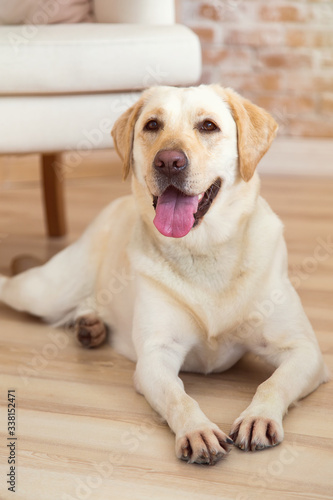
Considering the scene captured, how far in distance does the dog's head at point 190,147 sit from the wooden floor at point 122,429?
435mm

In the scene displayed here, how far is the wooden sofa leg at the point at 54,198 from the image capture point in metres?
3.00

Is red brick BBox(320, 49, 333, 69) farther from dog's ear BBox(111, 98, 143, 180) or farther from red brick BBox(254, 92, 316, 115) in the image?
dog's ear BBox(111, 98, 143, 180)

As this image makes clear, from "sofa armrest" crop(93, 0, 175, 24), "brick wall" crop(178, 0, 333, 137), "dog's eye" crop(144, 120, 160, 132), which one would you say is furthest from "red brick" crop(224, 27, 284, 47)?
"dog's eye" crop(144, 120, 160, 132)

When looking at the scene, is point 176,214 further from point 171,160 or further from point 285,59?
point 285,59

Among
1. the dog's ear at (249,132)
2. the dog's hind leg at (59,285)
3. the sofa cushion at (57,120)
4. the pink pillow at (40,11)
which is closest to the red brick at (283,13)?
the pink pillow at (40,11)

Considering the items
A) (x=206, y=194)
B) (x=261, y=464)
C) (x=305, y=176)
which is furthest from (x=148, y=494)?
(x=305, y=176)

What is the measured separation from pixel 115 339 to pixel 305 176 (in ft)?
7.70

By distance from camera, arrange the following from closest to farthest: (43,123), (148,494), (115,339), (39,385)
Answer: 1. (148,494)
2. (39,385)
3. (115,339)
4. (43,123)

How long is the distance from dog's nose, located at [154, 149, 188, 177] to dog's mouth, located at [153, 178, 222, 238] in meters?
0.09

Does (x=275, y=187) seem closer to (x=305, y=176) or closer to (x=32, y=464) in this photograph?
(x=305, y=176)

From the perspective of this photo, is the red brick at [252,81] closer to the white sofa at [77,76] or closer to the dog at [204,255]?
the white sofa at [77,76]

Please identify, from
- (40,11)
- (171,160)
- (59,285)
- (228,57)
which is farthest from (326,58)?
(171,160)

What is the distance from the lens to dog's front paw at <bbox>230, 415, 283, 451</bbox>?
1.46m

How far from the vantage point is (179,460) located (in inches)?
56.8
